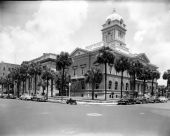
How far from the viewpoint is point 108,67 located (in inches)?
2156

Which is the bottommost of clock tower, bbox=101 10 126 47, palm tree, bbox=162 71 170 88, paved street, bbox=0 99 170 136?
paved street, bbox=0 99 170 136

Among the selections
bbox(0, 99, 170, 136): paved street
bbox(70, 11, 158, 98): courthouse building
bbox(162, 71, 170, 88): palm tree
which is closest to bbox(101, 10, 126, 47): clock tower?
bbox(70, 11, 158, 98): courthouse building

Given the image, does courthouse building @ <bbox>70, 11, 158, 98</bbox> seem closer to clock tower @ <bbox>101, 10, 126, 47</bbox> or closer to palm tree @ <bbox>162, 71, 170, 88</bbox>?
clock tower @ <bbox>101, 10, 126, 47</bbox>

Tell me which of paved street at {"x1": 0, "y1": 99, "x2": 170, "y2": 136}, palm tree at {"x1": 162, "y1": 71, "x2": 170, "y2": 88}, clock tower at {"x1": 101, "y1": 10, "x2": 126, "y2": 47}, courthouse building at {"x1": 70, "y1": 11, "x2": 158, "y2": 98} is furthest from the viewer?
palm tree at {"x1": 162, "y1": 71, "x2": 170, "y2": 88}

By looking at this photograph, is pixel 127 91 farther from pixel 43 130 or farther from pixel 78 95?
pixel 43 130

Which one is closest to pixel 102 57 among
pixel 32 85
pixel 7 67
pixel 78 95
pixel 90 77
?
pixel 90 77

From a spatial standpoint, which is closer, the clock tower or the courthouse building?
the courthouse building

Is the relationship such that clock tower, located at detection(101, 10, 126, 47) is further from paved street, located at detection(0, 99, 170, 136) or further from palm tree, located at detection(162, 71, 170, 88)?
paved street, located at detection(0, 99, 170, 136)

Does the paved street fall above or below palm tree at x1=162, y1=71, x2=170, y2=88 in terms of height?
below

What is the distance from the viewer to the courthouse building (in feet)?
180

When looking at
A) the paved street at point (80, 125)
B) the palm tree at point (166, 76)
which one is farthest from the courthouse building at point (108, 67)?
the paved street at point (80, 125)

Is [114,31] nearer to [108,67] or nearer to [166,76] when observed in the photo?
[108,67]

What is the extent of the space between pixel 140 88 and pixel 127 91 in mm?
11238

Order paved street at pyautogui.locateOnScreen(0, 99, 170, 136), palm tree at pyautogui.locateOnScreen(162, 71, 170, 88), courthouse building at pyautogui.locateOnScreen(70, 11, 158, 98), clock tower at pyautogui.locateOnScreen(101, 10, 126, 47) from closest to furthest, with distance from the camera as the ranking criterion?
paved street at pyautogui.locateOnScreen(0, 99, 170, 136)
courthouse building at pyautogui.locateOnScreen(70, 11, 158, 98)
clock tower at pyautogui.locateOnScreen(101, 10, 126, 47)
palm tree at pyautogui.locateOnScreen(162, 71, 170, 88)
